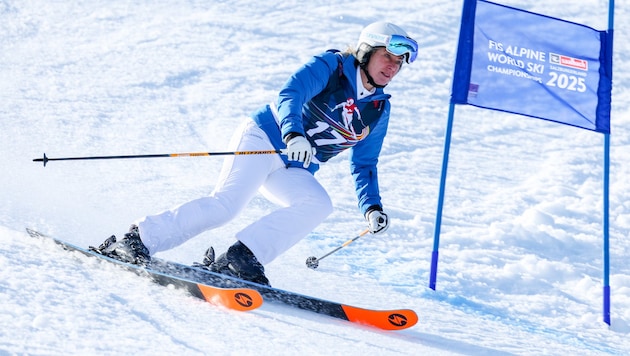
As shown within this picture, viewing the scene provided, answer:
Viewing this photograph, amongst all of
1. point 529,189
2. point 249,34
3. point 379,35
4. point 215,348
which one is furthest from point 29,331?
A: point 249,34

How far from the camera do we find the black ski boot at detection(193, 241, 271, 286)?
12.2ft

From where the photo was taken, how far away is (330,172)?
325 inches

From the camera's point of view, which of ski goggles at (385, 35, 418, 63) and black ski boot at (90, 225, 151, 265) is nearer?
black ski boot at (90, 225, 151, 265)

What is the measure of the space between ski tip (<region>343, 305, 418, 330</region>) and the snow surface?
0.08 metres

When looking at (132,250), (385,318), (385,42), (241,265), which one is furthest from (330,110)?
(132,250)

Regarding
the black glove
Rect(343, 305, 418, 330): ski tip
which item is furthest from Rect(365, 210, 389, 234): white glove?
Rect(343, 305, 418, 330): ski tip

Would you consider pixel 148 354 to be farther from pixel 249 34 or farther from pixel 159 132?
pixel 249 34

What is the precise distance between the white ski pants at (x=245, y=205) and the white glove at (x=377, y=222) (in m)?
0.41

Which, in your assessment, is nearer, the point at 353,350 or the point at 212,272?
the point at 353,350

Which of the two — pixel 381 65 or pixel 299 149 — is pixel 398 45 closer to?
pixel 381 65

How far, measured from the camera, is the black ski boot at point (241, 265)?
3721 millimetres

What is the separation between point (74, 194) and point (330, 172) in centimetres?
306

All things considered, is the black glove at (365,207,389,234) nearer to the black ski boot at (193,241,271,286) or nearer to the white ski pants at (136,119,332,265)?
the white ski pants at (136,119,332,265)

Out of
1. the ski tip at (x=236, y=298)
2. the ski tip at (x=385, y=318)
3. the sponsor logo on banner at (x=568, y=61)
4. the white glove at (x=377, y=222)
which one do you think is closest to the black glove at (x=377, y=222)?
the white glove at (x=377, y=222)
